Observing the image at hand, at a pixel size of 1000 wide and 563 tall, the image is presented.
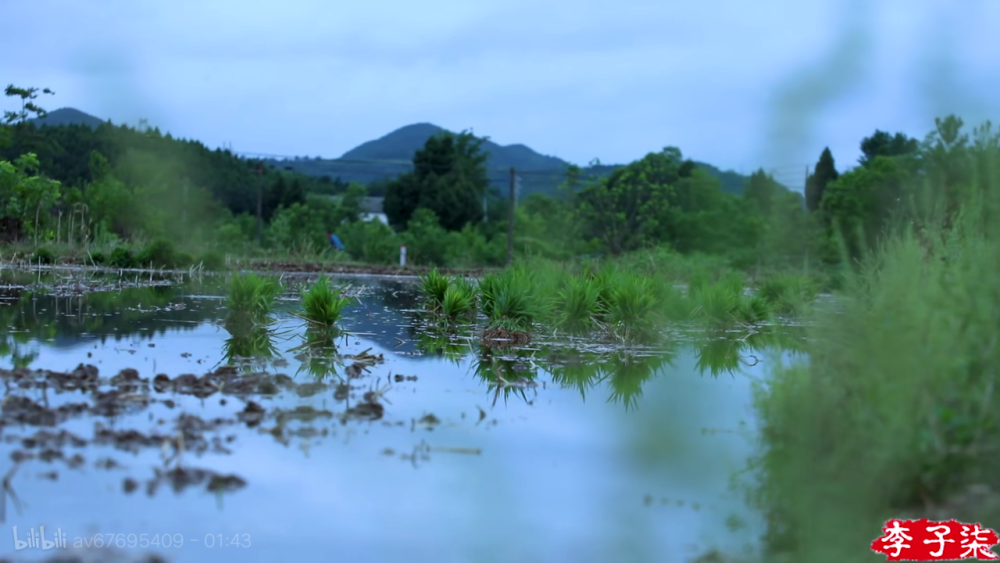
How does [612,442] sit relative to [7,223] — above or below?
below

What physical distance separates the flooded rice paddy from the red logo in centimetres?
50

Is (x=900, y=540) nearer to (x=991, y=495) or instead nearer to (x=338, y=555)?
(x=991, y=495)

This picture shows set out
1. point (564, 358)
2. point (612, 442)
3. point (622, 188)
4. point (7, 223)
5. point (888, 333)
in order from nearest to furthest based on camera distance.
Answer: point (888, 333)
point (612, 442)
point (564, 358)
point (7, 223)
point (622, 188)

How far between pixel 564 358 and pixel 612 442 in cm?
294

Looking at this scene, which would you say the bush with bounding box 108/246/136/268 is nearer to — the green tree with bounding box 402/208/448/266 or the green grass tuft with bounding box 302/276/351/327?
the green tree with bounding box 402/208/448/266

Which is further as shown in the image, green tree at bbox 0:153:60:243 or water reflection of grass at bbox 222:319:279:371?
green tree at bbox 0:153:60:243

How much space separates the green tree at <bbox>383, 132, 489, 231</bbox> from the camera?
1630 inches

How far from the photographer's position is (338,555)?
332cm

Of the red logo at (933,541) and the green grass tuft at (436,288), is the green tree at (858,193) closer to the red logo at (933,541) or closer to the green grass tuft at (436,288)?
the green grass tuft at (436,288)

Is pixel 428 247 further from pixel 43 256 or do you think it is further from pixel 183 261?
pixel 43 256

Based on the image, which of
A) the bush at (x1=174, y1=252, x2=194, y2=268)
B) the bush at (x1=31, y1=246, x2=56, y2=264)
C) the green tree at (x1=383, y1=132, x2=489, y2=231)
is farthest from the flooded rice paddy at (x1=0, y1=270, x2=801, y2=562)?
the green tree at (x1=383, y1=132, x2=489, y2=231)

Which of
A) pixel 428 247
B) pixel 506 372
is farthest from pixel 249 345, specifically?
pixel 428 247

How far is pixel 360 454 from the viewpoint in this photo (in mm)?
4457

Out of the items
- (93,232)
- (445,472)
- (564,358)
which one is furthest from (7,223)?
(445,472)
